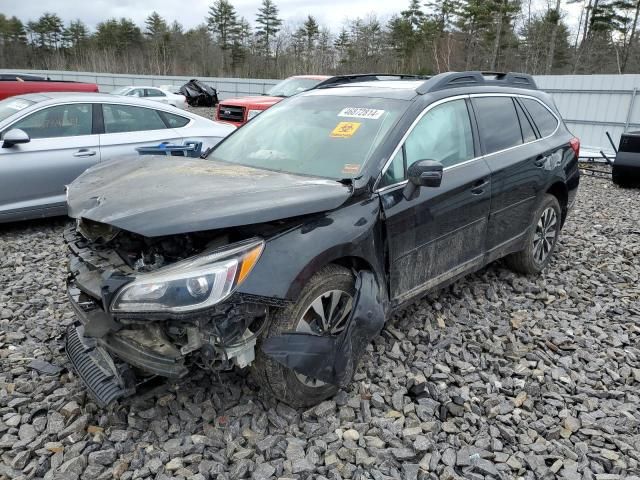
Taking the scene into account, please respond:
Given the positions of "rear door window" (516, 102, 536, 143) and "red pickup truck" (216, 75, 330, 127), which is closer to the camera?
"rear door window" (516, 102, 536, 143)

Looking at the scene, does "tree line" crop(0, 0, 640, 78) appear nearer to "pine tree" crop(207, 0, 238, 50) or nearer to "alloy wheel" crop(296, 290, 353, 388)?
"pine tree" crop(207, 0, 238, 50)

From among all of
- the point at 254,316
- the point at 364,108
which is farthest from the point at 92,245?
the point at 364,108

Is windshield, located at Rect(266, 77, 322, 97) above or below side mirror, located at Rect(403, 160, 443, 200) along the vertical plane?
above

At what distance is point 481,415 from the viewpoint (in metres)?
2.89

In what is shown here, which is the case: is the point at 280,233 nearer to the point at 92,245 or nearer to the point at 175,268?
the point at 175,268

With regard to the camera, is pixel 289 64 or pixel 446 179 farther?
pixel 289 64

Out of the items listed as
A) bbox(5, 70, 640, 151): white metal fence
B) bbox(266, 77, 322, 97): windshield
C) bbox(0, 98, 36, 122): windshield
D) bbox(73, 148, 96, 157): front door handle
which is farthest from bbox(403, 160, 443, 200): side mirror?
bbox(5, 70, 640, 151): white metal fence

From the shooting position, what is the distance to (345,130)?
337 cm

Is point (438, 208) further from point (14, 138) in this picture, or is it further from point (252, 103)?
point (252, 103)

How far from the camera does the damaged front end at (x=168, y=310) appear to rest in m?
2.23

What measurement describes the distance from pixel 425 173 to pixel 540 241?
94.4 inches

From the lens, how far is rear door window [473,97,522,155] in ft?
12.7

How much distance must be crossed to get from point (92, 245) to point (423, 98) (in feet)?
7.51

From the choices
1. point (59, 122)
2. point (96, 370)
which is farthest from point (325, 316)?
point (59, 122)
